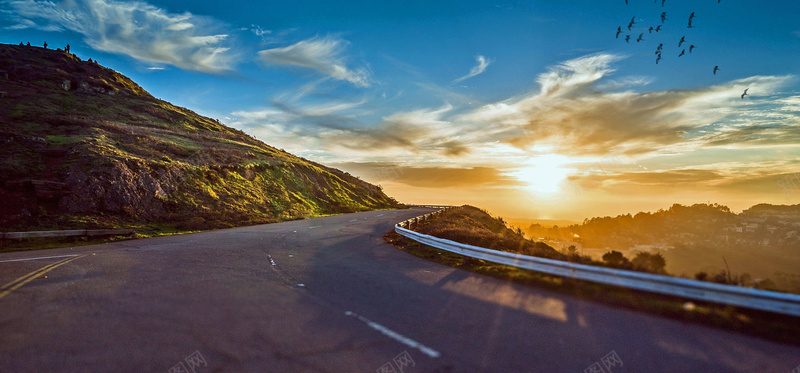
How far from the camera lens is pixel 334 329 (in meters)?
5.65

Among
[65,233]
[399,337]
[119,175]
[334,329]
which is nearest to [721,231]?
[399,337]

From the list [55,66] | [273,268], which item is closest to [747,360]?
[273,268]

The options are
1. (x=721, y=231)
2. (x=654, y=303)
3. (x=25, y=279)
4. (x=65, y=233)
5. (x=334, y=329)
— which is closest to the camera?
(x=334, y=329)

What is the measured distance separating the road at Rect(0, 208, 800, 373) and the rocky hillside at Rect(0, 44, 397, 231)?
1712cm

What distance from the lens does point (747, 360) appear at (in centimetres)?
448

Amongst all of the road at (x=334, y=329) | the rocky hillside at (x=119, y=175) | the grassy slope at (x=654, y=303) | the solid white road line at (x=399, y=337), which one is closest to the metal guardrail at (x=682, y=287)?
the grassy slope at (x=654, y=303)

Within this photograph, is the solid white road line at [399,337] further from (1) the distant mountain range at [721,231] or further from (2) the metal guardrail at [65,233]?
(2) the metal guardrail at [65,233]

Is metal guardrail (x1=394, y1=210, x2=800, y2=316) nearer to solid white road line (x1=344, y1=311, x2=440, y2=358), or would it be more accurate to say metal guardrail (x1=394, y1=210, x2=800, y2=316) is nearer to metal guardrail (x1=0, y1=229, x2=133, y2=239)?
solid white road line (x1=344, y1=311, x2=440, y2=358)

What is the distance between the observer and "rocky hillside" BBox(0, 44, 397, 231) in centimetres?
2270

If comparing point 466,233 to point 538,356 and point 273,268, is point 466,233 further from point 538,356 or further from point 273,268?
point 538,356

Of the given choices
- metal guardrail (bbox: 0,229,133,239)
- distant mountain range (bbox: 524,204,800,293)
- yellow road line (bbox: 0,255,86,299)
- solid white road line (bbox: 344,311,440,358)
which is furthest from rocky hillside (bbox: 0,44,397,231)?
distant mountain range (bbox: 524,204,800,293)

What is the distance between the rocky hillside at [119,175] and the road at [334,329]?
17120 mm

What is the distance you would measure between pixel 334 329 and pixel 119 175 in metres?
29.3

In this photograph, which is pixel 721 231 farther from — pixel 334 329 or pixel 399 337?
pixel 334 329
